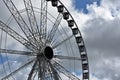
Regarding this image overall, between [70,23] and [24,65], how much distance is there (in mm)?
14624

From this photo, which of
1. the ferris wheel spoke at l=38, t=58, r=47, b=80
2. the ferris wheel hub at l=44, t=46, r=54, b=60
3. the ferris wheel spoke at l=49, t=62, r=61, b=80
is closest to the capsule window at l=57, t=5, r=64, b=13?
the ferris wheel hub at l=44, t=46, r=54, b=60

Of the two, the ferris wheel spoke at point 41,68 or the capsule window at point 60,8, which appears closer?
the ferris wheel spoke at point 41,68

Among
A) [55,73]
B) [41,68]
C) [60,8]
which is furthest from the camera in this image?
[60,8]

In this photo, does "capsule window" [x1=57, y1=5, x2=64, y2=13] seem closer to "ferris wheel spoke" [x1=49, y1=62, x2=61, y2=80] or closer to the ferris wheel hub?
the ferris wheel hub

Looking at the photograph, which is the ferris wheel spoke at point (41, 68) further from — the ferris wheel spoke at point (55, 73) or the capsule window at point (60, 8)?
the capsule window at point (60, 8)

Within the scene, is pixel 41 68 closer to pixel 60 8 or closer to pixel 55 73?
pixel 55 73

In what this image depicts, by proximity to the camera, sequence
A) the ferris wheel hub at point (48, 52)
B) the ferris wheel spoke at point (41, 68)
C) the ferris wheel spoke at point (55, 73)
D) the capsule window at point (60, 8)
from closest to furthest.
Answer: the ferris wheel spoke at point (41, 68) < the ferris wheel hub at point (48, 52) < the ferris wheel spoke at point (55, 73) < the capsule window at point (60, 8)

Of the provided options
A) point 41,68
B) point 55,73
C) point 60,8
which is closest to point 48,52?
point 41,68

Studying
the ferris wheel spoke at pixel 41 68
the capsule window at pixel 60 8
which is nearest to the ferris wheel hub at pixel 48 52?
the ferris wheel spoke at pixel 41 68

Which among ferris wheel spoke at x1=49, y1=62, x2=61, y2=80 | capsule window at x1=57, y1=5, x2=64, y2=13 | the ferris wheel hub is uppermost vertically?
capsule window at x1=57, y1=5, x2=64, y2=13

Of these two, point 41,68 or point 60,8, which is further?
point 60,8

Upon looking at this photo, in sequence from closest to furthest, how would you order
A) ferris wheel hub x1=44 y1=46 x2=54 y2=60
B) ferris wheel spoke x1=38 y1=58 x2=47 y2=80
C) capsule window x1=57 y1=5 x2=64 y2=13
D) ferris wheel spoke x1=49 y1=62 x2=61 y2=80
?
ferris wheel spoke x1=38 y1=58 x2=47 y2=80, ferris wheel hub x1=44 y1=46 x2=54 y2=60, ferris wheel spoke x1=49 y1=62 x2=61 y2=80, capsule window x1=57 y1=5 x2=64 y2=13

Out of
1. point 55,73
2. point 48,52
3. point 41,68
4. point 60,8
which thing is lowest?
point 55,73

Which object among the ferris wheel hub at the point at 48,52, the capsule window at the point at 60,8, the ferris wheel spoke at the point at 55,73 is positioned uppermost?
the capsule window at the point at 60,8
